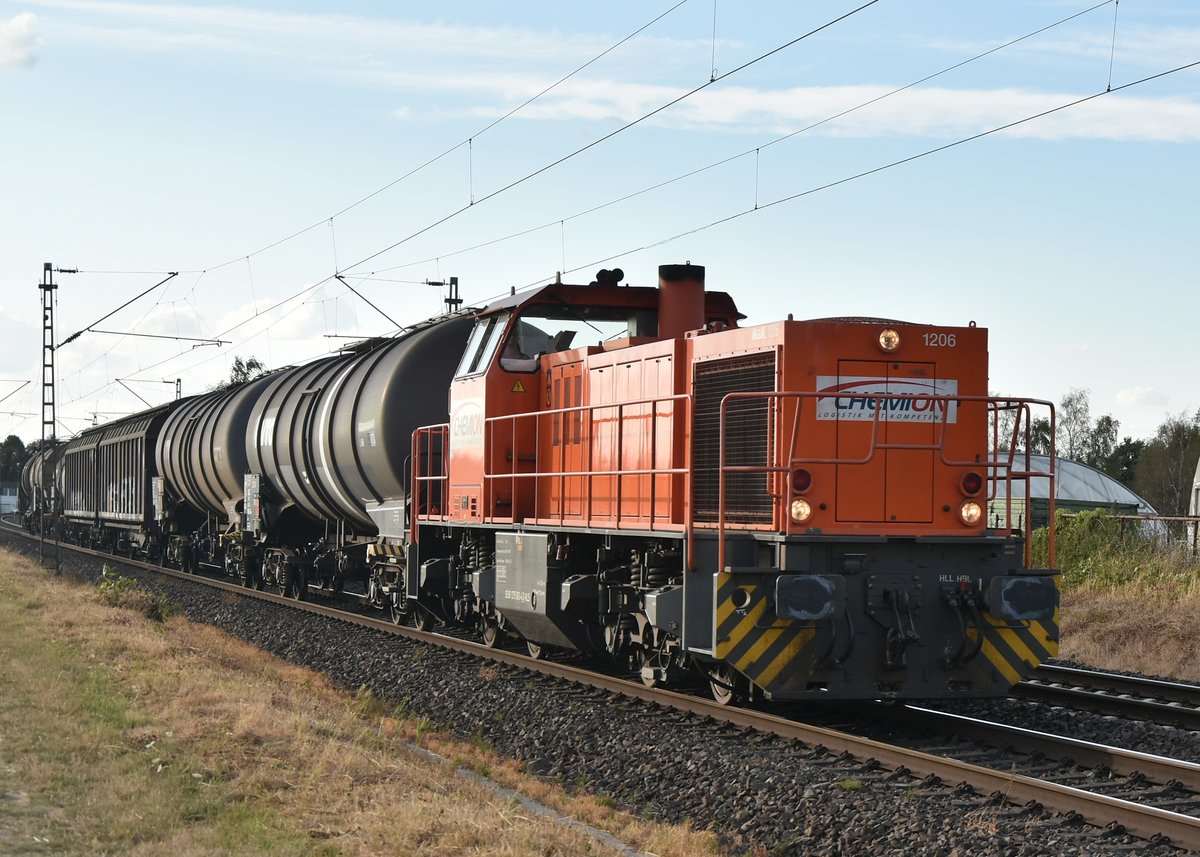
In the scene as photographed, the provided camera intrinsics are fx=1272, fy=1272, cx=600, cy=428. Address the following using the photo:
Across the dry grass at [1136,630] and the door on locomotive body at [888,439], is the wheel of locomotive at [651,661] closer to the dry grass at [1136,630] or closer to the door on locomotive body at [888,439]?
the door on locomotive body at [888,439]

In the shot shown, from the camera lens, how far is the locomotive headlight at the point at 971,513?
31.4 ft

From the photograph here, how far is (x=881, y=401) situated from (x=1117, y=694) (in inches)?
146

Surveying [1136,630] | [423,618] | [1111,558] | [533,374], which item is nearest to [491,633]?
[423,618]

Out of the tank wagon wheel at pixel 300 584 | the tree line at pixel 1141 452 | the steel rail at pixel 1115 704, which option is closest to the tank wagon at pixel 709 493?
the steel rail at pixel 1115 704

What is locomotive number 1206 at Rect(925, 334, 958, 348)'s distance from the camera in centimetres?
960

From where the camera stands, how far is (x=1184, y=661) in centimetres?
1377

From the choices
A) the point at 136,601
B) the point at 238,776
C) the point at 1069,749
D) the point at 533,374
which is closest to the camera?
the point at 238,776

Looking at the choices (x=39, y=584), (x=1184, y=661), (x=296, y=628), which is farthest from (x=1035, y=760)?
(x=39, y=584)

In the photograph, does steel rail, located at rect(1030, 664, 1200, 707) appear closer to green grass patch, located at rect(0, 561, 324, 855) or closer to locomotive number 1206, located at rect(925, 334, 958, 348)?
locomotive number 1206, located at rect(925, 334, 958, 348)

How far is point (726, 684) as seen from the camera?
32.3 ft

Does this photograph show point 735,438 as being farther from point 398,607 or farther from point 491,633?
point 398,607

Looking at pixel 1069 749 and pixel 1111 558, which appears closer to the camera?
pixel 1069 749

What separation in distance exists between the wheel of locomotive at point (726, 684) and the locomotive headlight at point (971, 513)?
6.91 feet

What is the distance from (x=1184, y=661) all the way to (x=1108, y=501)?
30.1 metres
